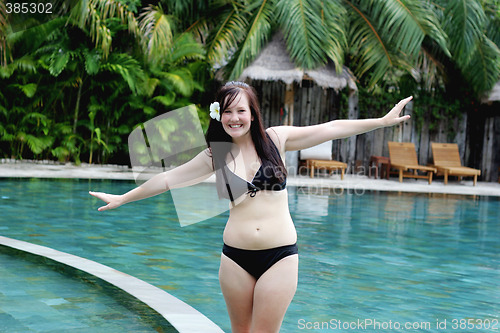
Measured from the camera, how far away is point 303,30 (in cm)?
1573

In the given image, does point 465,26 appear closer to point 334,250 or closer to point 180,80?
point 180,80

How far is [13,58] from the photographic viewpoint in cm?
1553

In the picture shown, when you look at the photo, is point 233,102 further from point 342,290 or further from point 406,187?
point 406,187

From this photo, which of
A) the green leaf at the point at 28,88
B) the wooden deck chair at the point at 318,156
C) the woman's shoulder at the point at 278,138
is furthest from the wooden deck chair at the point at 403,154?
the woman's shoulder at the point at 278,138

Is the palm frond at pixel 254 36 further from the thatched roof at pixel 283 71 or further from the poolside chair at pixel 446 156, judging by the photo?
the poolside chair at pixel 446 156

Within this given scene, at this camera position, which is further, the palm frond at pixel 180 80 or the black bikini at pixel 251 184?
the palm frond at pixel 180 80

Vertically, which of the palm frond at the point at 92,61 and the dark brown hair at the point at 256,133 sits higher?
the palm frond at the point at 92,61

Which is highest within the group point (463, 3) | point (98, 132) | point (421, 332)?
point (463, 3)

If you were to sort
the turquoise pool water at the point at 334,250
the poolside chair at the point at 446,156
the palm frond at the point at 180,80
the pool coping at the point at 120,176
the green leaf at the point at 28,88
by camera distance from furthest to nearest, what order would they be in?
the poolside chair at the point at 446,156 < the palm frond at the point at 180,80 < the green leaf at the point at 28,88 < the pool coping at the point at 120,176 < the turquoise pool water at the point at 334,250

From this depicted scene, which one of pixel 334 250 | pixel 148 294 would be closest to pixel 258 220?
pixel 148 294

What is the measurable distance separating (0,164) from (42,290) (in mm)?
10560

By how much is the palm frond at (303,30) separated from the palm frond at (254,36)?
444 millimetres

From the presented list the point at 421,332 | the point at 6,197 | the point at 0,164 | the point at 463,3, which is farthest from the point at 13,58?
the point at 421,332

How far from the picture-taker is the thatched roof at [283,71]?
1590 centimetres
